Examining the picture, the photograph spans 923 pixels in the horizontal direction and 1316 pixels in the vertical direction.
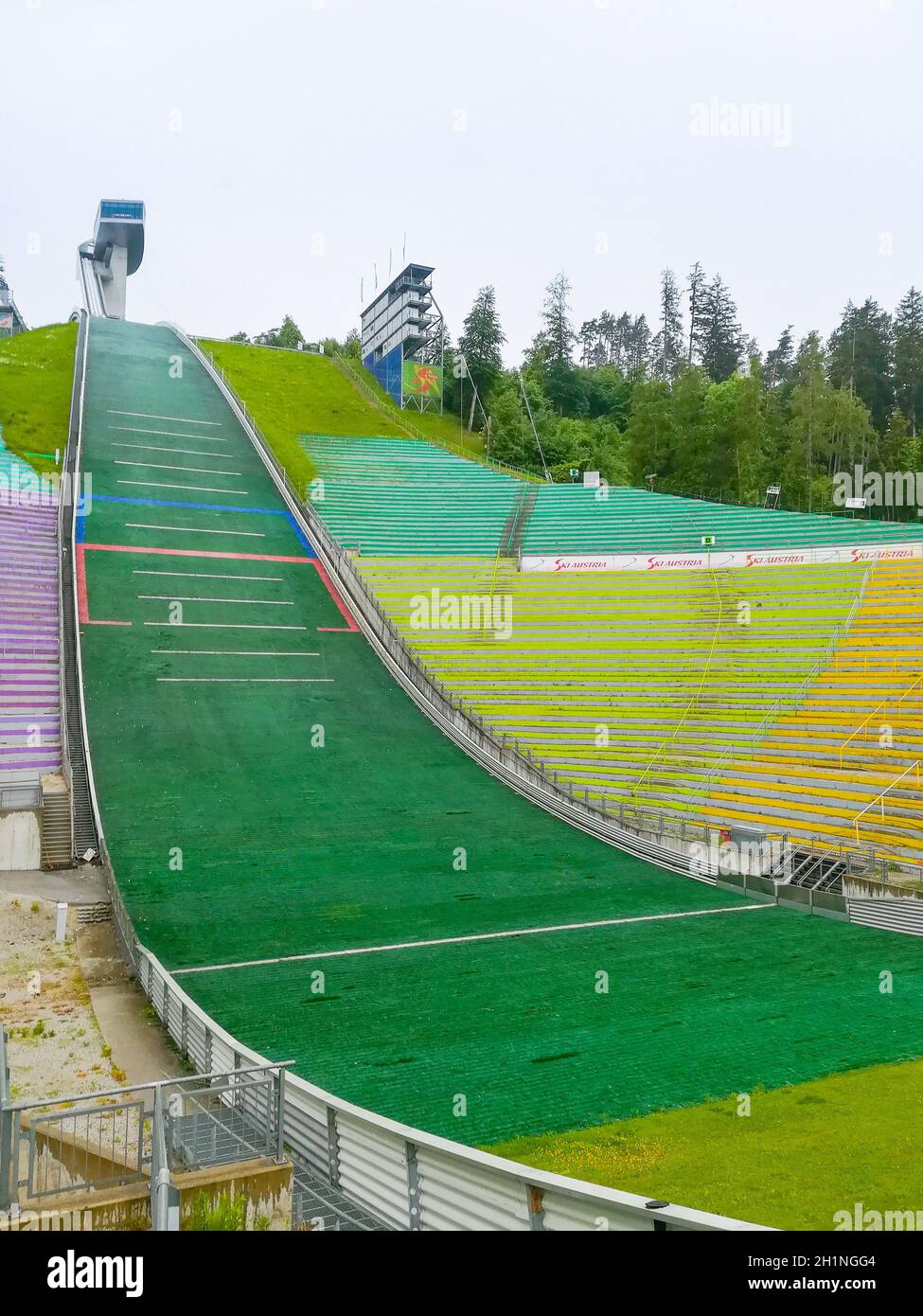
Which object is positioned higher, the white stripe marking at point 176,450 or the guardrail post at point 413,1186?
the white stripe marking at point 176,450

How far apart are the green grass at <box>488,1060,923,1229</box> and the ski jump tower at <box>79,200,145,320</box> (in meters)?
→ 70.2

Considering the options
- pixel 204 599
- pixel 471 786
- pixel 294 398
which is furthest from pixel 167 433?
pixel 471 786

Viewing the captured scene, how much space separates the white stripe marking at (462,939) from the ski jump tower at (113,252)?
64930mm

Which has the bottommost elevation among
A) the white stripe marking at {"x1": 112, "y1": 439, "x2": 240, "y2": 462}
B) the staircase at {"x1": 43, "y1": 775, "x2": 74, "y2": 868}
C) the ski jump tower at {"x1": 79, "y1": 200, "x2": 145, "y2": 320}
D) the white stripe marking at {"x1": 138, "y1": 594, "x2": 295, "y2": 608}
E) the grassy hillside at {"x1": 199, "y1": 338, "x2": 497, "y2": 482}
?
the staircase at {"x1": 43, "y1": 775, "x2": 74, "y2": 868}

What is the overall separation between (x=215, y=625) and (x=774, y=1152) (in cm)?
2124

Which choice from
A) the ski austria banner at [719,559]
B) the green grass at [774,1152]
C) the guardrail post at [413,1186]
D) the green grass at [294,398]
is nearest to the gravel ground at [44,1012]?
the guardrail post at [413,1186]

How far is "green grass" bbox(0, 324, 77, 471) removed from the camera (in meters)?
36.3

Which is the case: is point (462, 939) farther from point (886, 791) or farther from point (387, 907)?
point (886, 791)

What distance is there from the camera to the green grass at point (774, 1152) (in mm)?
6582

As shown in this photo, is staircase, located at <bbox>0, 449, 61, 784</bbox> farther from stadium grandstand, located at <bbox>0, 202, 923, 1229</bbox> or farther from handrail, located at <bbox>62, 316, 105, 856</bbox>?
handrail, located at <bbox>62, 316, 105, 856</bbox>

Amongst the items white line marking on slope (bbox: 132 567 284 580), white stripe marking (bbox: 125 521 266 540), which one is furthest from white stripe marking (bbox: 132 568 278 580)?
white stripe marking (bbox: 125 521 266 540)

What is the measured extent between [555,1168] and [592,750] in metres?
14.5

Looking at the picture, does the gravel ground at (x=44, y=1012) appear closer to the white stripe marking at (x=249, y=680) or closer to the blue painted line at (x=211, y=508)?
the white stripe marking at (x=249, y=680)
